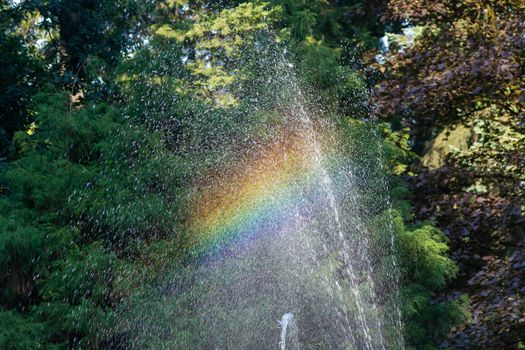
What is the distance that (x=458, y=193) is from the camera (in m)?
10.4

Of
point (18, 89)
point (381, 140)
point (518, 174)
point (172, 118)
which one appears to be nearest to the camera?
point (518, 174)

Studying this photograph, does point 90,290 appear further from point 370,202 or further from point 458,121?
point 458,121

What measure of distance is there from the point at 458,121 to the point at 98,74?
639 centimetres

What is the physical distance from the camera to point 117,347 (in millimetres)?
9688

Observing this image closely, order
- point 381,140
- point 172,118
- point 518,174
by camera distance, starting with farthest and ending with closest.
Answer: point 381,140, point 172,118, point 518,174

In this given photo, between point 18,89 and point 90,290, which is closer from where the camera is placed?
point 90,290

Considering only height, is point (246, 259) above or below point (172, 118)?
below

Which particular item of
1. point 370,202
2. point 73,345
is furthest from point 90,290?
point 370,202

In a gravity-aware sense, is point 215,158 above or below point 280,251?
above

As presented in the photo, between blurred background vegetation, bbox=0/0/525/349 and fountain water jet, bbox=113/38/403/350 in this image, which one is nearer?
blurred background vegetation, bbox=0/0/525/349

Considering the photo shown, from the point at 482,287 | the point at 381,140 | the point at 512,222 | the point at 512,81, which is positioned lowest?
the point at 482,287

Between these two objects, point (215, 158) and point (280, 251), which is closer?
point (280, 251)

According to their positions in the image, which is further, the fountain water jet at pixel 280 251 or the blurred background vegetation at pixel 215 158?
the fountain water jet at pixel 280 251

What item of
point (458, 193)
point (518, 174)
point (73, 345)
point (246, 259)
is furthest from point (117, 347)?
point (518, 174)
